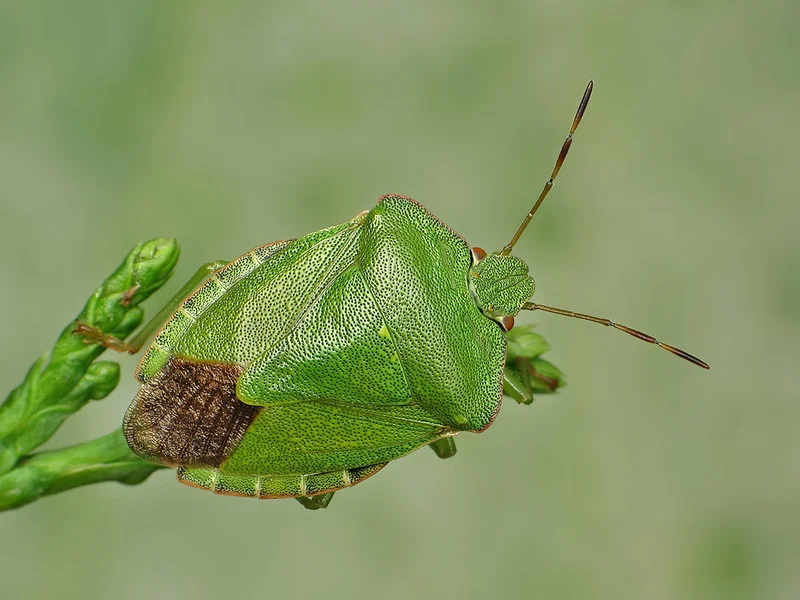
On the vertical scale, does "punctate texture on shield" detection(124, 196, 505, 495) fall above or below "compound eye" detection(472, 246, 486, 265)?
below

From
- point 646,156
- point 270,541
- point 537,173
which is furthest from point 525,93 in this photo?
point 270,541

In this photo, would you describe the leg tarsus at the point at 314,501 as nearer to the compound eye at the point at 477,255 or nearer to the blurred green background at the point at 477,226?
the compound eye at the point at 477,255

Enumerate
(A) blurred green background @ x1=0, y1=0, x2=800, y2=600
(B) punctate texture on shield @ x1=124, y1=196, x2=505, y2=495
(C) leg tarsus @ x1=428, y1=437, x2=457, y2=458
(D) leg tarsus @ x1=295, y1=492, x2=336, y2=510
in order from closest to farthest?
(B) punctate texture on shield @ x1=124, y1=196, x2=505, y2=495, (D) leg tarsus @ x1=295, y1=492, x2=336, y2=510, (C) leg tarsus @ x1=428, y1=437, x2=457, y2=458, (A) blurred green background @ x1=0, y1=0, x2=800, y2=600

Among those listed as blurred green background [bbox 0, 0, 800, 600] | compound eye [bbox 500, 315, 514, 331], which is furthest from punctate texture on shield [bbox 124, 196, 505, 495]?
blurred green background [bbox 0, 0, 800, 600]

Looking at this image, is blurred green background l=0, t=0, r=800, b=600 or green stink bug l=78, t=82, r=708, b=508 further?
blurred green background l=0, t=0, r=800, b=600

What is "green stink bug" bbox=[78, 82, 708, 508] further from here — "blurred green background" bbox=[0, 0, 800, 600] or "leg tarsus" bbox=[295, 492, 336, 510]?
"blurred green background" bbox=[0, 0, 800, 600]

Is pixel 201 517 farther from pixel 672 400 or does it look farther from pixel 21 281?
Answer: pixel 672 400
